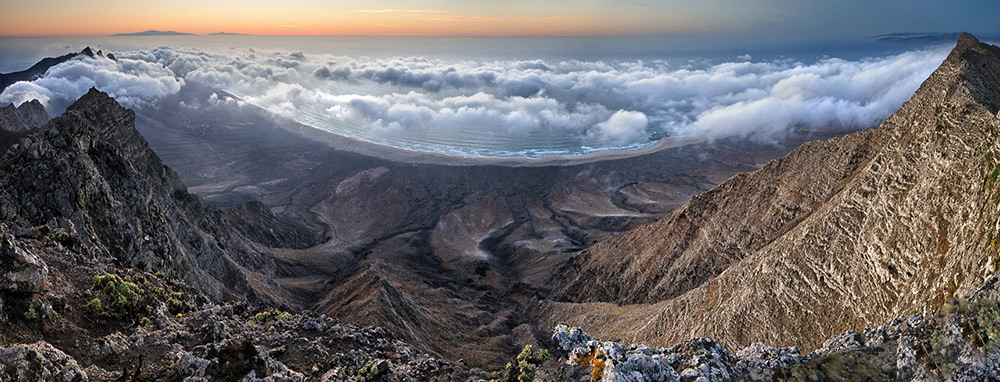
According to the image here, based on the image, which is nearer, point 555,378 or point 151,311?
point 555,378

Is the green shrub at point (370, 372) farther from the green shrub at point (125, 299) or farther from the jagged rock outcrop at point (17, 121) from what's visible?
the jagged rock outcrop at point (17, 121)

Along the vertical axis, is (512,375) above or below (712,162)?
above

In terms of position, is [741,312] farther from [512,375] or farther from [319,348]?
[319,348]

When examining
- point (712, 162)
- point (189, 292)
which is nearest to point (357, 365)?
point (189, 292)

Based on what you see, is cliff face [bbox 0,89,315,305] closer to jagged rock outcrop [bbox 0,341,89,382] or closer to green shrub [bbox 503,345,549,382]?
jagged rock outcrop [bbox 0,341,89,382]

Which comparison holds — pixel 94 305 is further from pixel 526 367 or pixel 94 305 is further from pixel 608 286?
pixel 608 286

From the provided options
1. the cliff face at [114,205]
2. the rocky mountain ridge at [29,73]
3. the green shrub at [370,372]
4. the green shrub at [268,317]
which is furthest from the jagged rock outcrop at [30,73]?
the green shrub at [370,372]

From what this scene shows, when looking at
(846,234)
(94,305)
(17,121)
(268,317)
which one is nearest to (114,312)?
(94,305)

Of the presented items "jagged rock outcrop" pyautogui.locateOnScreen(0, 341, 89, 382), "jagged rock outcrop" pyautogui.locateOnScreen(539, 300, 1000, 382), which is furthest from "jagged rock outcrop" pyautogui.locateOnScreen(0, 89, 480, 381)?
"jagged rock outcrop" pyautogui.locateOnScreen(539, 300, 1000, 382)
